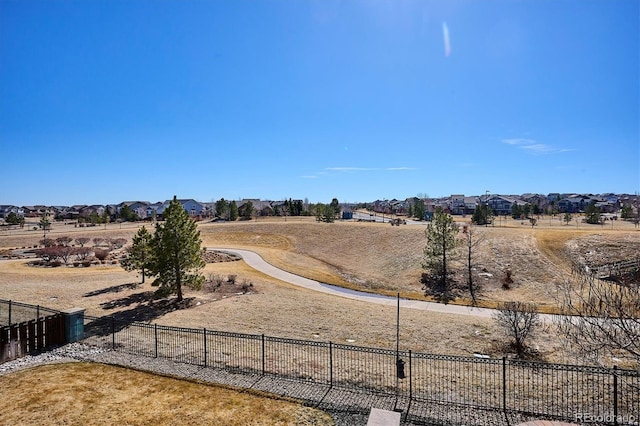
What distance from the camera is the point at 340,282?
125 ft

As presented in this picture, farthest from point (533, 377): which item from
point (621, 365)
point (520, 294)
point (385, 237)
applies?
point (385, 237)

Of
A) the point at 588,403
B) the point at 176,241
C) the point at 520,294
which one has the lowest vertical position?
the point at 520,294

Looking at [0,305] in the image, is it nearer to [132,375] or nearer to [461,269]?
[132,375]

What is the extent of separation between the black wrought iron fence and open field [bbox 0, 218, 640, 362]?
9.42 feet

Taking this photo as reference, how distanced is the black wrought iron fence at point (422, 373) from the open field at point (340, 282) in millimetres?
2870

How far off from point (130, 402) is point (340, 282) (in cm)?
2767

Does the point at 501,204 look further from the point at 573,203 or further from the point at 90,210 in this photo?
the point at 90,210

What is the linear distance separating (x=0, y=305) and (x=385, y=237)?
46620 mm

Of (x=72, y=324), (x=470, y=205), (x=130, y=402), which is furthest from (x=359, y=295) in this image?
(x=470, y=205)

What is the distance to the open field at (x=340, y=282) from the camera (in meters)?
20.9

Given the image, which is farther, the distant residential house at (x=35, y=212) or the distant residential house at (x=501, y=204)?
the distant residential house at (x=35, y=212)

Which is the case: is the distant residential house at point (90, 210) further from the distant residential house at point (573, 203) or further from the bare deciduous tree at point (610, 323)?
the distant residential house at point (573, 203)

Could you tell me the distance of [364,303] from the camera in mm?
29266

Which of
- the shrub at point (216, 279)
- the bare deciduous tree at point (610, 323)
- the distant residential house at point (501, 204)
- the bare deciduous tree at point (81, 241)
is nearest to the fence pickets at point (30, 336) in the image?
the shrub at point (216, 279)
